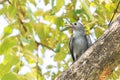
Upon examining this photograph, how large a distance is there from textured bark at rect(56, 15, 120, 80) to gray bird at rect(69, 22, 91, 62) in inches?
42.7

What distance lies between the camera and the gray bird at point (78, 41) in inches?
105

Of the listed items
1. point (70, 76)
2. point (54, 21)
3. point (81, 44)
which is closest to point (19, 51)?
point (70, 76)

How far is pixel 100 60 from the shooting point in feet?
4.91

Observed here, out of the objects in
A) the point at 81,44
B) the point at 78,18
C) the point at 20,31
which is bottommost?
the point at 81,44

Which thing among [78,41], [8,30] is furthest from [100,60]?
[78,41]

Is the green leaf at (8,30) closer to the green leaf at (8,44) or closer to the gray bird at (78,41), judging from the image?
the green leaf at (8,44)

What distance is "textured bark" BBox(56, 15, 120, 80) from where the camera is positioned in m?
1.50

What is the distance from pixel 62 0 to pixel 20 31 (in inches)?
8.3

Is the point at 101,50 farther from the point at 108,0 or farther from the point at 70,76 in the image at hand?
the point at 108,0

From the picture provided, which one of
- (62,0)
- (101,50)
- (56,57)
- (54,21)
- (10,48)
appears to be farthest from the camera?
(56,57)

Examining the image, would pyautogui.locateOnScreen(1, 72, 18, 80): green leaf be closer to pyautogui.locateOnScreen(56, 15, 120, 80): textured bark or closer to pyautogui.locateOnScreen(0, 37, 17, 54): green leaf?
pyautogui.locateOnScreen(0, 37, 17, 54): green leaf

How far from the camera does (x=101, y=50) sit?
4.97 feet

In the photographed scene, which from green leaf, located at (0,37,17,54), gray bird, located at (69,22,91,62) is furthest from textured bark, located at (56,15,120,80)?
gray bird, located at (69,22,91,62)

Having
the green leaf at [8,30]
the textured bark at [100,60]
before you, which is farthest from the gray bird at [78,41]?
the green leaf at [8,30]
